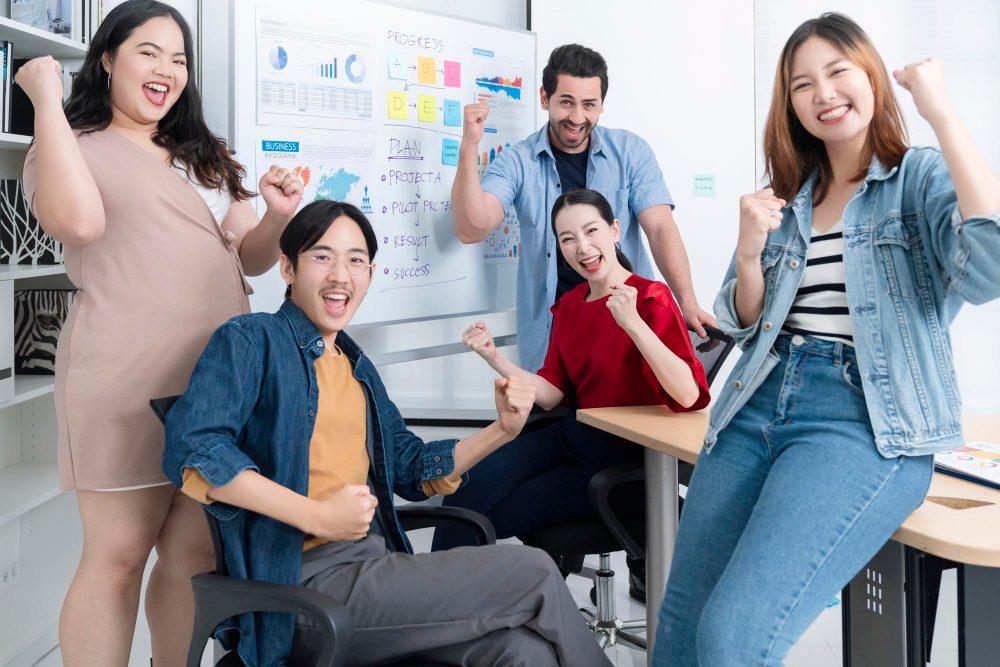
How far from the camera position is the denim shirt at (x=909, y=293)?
4.07ft

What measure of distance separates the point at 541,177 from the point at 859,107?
5.17 ft

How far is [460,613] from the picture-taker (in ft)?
4.65

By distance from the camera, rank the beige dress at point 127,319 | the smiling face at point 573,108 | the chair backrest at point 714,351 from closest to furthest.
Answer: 1. the beige dress at point 127,319
2. the chair backrest at point 714,351
3. the smiling face at point 573,108

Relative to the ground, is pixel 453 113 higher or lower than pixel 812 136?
higher

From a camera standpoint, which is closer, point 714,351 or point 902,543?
point 902,543

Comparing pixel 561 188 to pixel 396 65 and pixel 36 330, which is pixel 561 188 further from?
pixel 36 330

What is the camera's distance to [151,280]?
1.68m

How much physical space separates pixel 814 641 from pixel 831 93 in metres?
1.82

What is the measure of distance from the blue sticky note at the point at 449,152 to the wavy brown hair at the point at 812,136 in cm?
155

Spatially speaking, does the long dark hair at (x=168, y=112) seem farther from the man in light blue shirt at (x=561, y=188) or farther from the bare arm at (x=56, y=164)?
the man in light blue shirt at (x=561, y=188)

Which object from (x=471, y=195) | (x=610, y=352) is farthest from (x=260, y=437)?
(x=471, y=195)

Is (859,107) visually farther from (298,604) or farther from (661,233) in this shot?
(661,233)

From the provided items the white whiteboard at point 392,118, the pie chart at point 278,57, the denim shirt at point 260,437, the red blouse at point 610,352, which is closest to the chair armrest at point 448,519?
the denim shirt at point 260,437

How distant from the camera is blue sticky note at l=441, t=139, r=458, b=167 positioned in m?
2.93
